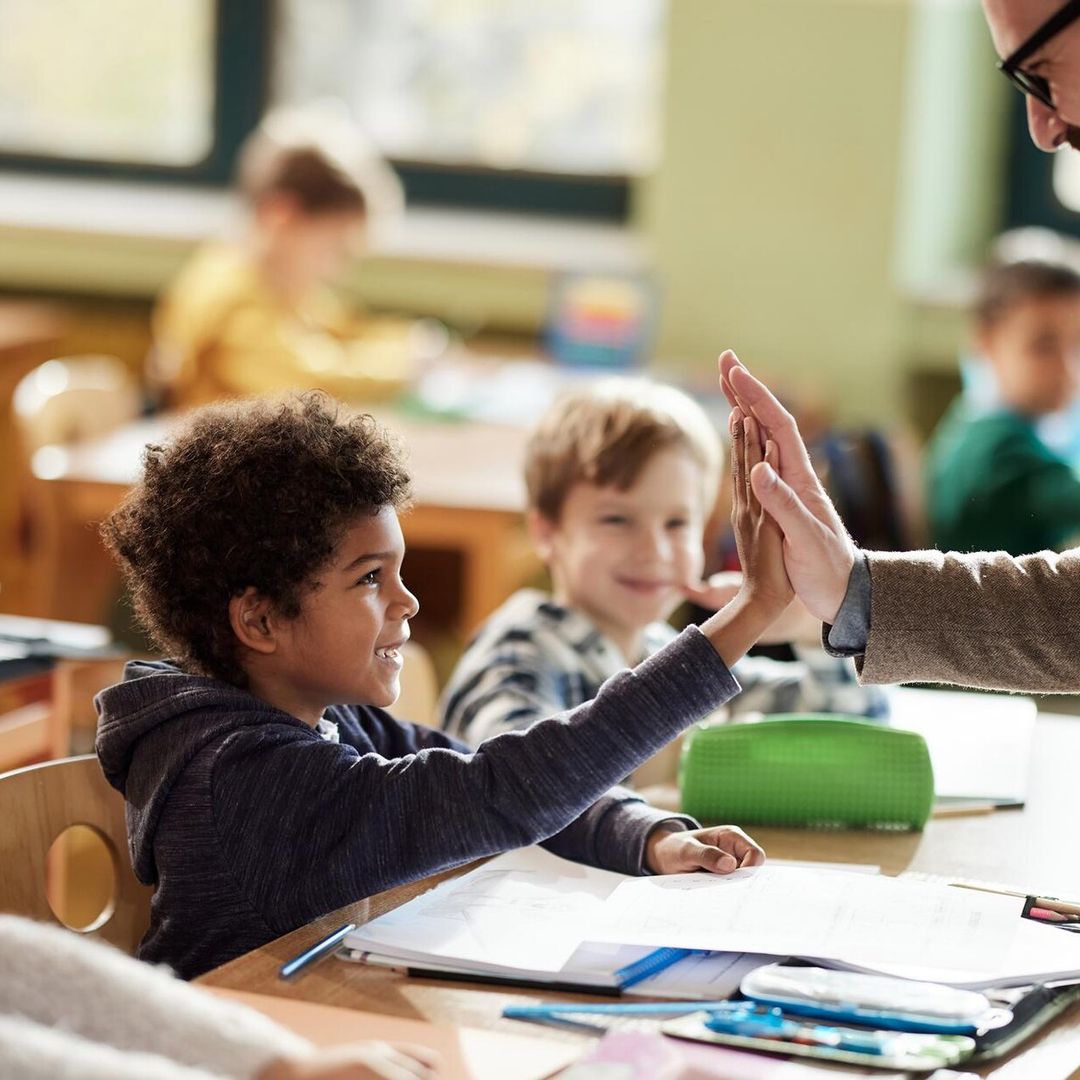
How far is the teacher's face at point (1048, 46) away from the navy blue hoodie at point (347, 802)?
0.50 metres

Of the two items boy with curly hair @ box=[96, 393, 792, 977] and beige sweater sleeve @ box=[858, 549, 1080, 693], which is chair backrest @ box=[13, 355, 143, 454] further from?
beige sweater sleeve @ box=[858, 549, 1080, 693]

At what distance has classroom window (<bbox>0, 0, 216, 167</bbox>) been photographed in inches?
196

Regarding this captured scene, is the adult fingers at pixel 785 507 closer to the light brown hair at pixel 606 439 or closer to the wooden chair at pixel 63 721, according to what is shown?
the light brown hair at pixel 606 439

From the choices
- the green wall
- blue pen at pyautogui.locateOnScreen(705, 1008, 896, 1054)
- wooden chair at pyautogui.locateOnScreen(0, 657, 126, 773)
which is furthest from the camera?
the green wall

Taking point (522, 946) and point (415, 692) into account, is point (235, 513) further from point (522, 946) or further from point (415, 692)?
point (415, 692)

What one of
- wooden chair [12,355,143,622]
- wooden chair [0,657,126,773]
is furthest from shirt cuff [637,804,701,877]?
wooden chair [12,355,143,622]

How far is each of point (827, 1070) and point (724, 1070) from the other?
0.22ft

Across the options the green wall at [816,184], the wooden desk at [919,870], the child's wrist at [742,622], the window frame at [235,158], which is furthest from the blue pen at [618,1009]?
the window frame at [235,158]

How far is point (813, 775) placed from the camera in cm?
154

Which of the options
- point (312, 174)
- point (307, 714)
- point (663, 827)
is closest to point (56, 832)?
point (307, 714)

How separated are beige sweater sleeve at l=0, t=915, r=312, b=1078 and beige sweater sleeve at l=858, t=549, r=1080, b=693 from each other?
1.91 ft

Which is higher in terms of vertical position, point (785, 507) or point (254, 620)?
point (785, 507)

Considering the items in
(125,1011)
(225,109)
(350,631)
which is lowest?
(125,1011)

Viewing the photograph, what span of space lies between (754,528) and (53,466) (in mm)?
2097
